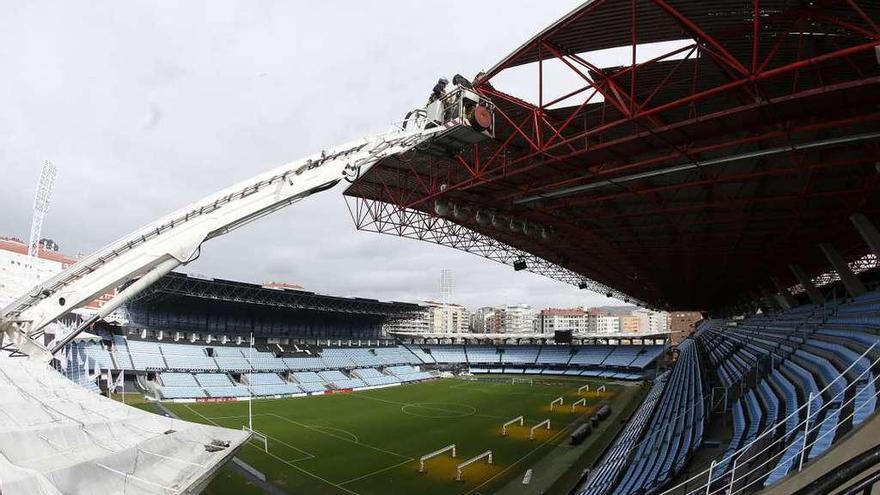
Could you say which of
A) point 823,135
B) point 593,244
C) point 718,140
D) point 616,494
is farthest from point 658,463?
point 593,244

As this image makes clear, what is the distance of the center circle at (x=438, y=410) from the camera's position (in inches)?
1671

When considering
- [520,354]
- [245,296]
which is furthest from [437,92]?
[520,354]

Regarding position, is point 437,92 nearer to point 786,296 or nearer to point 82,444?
point 82,444

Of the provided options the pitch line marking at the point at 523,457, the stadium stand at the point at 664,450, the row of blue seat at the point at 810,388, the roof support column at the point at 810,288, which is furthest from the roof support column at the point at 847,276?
the pitch line marking at the point at 523,457

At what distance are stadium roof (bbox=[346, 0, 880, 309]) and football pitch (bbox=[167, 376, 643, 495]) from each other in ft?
43.8

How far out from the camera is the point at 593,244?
110 ft

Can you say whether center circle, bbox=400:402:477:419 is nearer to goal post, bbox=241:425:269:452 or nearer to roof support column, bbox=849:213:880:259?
goal post, bbox=241:425:269:452

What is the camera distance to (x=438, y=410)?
44.8 meters

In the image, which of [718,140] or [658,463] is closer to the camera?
[658,463]

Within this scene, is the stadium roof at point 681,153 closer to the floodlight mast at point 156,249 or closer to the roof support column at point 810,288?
the roof support column at point 810,288

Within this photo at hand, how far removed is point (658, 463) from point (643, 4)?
1310cm

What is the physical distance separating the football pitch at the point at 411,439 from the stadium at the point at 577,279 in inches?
10.2

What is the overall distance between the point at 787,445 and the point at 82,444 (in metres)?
13.5

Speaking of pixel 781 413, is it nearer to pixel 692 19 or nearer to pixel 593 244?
pixel 692 19
